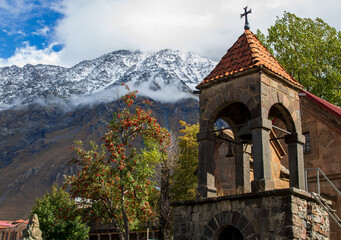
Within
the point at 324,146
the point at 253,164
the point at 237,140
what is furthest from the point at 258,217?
the point at 324,146

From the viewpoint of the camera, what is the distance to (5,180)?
650 feet

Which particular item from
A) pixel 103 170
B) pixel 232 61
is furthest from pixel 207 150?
pixel 103 170

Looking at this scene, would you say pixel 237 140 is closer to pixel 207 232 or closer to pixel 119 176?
pixel 207 232

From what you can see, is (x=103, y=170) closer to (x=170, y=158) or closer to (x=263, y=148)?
(x=263, y=148)

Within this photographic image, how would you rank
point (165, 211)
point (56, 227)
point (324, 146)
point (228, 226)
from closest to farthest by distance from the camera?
point (228, 226) → point (324, 146) → point (165, 211) → point (56, 227)

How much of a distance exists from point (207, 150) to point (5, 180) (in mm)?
203899

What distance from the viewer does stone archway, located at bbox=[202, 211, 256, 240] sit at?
415 inches

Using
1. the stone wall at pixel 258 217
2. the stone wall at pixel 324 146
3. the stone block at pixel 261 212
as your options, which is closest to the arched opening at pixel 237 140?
the stone wall at pixel 258 217

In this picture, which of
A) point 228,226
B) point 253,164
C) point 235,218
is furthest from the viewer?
point 228,226

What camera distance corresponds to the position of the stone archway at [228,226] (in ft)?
34.6

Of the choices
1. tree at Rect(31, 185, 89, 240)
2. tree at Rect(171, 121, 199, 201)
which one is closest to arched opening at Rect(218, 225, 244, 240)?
tree at Rect(171, 121, 199, 201)

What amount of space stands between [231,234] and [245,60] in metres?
5.11

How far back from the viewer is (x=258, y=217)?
10.4 metres

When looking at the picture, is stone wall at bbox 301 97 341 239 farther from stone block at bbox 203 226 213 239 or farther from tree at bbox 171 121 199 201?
tree at bbox 171 121 199 201
